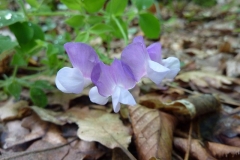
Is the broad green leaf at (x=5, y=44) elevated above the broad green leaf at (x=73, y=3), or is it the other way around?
the broad green leaf at (x=73, y=3)

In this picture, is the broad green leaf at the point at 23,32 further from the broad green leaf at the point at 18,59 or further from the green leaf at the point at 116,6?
the green leaf at the point at 116,6

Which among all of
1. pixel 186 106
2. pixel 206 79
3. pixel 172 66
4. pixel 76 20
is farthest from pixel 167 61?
pixel 206 79

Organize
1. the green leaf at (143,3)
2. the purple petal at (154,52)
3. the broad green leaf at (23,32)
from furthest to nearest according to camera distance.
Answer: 1. the green leaf at (143,3)
2. the broad green leaf at (23,32)
3. the purple petal at (154,52)

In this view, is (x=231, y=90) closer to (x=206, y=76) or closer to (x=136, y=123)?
(x=206, y=76)

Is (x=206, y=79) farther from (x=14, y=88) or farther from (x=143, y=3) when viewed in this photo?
(x=14, y=88)

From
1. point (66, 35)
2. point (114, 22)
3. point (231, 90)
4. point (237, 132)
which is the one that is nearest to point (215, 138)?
point (237, 132)

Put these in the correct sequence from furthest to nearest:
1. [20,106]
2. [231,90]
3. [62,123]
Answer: [231,90] < [20,106] < [62,123]

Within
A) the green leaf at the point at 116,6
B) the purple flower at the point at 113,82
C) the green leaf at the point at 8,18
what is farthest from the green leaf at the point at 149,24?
the purple flower at the point at 113,82
